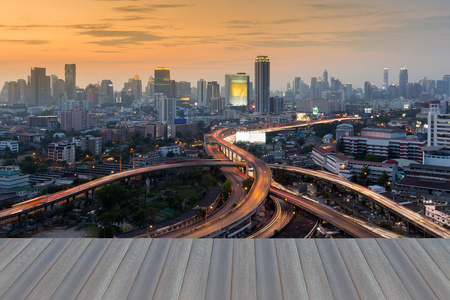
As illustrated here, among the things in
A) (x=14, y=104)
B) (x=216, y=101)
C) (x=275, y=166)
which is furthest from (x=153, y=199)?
(x=14, y=104)

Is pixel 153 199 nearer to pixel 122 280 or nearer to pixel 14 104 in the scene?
pixel 122 280

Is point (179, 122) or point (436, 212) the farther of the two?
point (179, 122)

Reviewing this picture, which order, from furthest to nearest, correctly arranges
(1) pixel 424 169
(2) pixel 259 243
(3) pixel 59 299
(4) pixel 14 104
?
(4) pixel 14 104 < (1) pixel 424 169 < (2) pixel 259 243 < (3) pixel 59 299

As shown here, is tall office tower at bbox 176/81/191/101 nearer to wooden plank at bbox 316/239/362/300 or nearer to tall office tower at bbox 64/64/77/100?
tall office tower at bbox 64/64/77/100

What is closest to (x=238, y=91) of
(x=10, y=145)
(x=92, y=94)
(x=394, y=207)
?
(x=92, y=94)

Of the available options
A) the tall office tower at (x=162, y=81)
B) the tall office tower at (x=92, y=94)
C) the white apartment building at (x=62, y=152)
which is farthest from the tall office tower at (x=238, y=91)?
the white apartment building at (x=62, y=152)

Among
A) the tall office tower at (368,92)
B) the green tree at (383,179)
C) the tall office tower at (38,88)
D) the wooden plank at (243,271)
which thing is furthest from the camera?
the tall office tower at (368,92)

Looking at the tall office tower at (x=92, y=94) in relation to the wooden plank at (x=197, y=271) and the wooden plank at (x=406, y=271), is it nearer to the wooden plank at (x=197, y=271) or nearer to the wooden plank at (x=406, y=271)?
the wooden plank at (x=197, y=271)

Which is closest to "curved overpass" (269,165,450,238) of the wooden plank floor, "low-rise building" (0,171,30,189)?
the wooden plank floor
